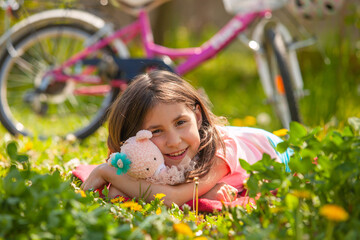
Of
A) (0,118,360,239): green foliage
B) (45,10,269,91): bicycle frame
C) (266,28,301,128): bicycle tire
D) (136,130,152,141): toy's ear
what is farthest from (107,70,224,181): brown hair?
(45,10,269,91): bicycle frame

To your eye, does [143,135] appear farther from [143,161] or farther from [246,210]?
[246,210]

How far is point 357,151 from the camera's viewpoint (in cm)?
140

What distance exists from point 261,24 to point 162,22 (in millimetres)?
3655

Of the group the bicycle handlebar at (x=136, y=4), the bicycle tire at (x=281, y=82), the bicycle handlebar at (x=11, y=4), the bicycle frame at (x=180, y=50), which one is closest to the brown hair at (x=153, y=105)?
the bicycle tire at (x=281, y=82)

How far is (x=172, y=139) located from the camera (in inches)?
76.9

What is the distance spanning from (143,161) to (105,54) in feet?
5.74

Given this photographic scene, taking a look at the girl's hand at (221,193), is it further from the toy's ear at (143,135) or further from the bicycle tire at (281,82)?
the bicycle tire at (281,82)

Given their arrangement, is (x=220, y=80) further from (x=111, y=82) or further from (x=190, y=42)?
(x=111, y=82)

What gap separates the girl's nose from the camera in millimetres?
1951

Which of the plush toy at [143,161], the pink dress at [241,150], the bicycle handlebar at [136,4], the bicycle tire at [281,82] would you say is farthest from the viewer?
the bicycle handlebar at [136,4]

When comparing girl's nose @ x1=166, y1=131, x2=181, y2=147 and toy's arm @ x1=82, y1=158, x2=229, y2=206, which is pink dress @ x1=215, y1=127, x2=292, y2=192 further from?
girl's nose @ x1=166, y1=131, x2=181, y2=147

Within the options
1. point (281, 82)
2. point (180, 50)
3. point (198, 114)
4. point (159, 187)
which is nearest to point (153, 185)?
point (159, 187)

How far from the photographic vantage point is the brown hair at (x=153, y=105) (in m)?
2.01

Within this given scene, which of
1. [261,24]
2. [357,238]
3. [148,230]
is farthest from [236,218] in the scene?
[261,24]
